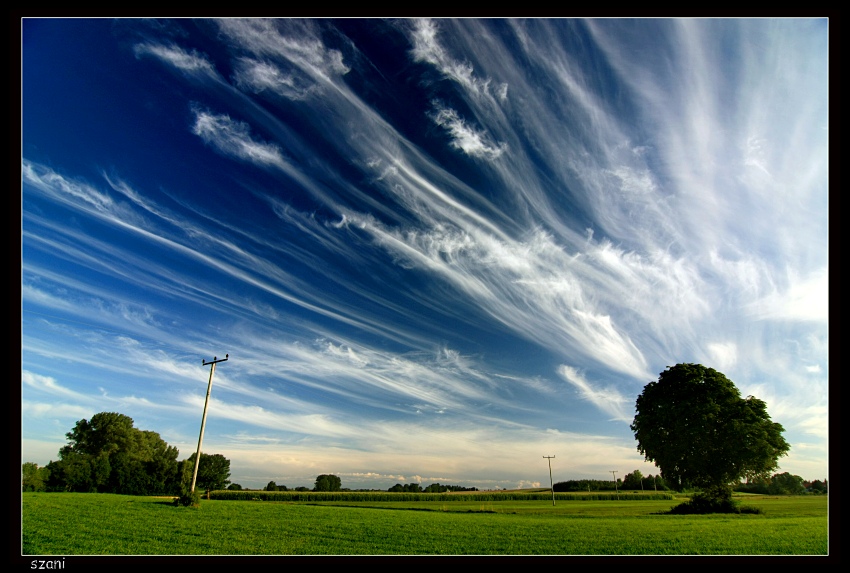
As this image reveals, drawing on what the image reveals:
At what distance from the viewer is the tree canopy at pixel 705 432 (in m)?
31.0

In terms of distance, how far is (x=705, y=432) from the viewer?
3225 centimetres

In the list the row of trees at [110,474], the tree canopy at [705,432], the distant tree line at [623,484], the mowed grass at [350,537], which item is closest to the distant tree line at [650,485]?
the distant tree line at [623,484]

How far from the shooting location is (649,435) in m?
35.2

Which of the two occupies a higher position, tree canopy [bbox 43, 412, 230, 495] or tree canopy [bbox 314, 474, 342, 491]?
tree canopy [bbox 43, 412, 230, 495]

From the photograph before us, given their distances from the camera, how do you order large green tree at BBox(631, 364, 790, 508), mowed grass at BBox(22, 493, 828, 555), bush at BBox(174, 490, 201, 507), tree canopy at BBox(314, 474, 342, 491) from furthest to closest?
tree canopy at BBox(314, 474, 342, 491) < large green tree at BBox(631, 364, 790, 508) < bush at BBox(174, 490, 201, 507) < mowed grass at BBox(22, 493, 828, 555)

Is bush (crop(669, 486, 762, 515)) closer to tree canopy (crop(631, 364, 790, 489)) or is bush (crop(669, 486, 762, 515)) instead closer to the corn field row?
tree canopy (crop(631, 364, 790, 489))

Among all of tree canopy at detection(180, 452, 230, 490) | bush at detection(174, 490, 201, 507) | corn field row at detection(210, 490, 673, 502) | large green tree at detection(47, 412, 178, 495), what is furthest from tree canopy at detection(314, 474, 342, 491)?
bush at detection(174, 490, 201, 507)

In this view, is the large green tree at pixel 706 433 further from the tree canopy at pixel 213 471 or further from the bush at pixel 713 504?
the tree canopy at pixel 213 471

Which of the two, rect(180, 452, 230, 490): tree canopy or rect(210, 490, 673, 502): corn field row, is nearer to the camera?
rect(180, 452, 230, 490): tree canopy

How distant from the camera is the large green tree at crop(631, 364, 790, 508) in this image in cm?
3094
